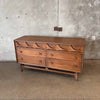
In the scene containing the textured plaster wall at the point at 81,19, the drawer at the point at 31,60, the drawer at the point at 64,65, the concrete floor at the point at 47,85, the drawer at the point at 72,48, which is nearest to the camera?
the concrete floor at the point at 47,85

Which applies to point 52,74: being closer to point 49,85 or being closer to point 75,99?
point 49,85

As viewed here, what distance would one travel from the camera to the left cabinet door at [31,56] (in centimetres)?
221

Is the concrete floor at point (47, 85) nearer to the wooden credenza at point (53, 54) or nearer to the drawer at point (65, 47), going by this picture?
the wooden credenza at point (53, 54)

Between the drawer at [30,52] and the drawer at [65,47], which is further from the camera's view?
the drawer at [30,52]

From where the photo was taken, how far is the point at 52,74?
2420 millimetres

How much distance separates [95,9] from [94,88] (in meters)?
1.76

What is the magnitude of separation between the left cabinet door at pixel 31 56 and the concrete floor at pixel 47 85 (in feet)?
1.02

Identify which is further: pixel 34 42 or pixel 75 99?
pixel 34 42

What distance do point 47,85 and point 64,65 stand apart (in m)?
0.51

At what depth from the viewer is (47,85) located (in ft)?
6.72

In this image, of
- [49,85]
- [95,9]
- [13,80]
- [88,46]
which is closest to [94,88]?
[49,85]

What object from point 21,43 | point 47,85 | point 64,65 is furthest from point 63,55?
point 21,43

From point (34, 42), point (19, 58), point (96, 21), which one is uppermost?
point (96, 21)

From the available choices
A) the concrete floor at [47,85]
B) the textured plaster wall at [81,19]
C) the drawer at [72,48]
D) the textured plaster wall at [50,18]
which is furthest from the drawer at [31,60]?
the textured plaster wall at [81,19]
